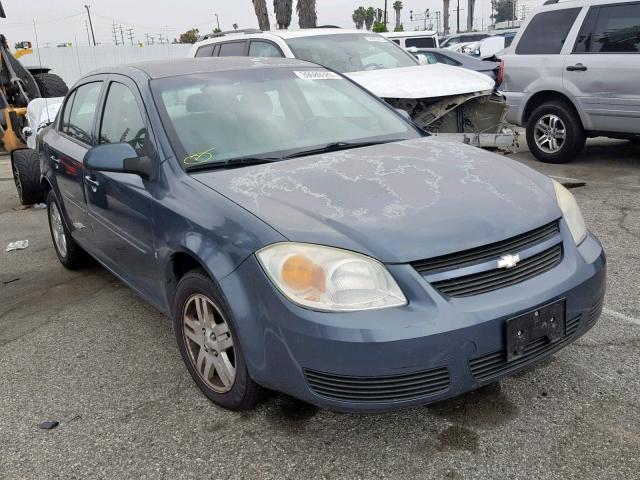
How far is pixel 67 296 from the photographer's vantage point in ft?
14.7

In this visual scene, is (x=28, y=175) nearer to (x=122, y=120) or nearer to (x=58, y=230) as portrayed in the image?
(x=58, y=230)

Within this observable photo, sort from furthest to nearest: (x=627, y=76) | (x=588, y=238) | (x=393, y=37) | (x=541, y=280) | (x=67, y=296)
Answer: (x=393, y=37) < (x=627, y=76) < (x=67, y=296) < (x=588, y=238) < (x=541, y=280)

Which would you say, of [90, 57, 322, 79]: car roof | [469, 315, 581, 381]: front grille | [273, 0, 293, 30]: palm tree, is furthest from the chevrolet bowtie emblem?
[273, 0, 293, 30]: palm tree

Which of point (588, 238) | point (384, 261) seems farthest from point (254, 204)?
point (588, 238)

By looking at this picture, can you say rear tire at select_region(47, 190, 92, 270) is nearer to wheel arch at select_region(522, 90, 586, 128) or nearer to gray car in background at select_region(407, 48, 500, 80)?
wheel arch at select_region(522, 90, 586, 128)

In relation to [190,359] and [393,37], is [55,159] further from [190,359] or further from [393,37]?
[393,37]

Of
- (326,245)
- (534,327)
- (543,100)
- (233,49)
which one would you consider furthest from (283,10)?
(534,327)

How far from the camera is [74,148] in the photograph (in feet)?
13.9

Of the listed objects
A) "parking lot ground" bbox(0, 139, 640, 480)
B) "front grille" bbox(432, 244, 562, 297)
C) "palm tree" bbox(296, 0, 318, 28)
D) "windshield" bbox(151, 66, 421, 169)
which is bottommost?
"parking lot ground" bbox(0, 139, 640, 480)

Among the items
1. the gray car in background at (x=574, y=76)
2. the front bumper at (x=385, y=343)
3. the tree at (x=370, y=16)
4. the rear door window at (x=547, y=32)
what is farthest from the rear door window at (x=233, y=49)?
the tree at (x=370, y=16)

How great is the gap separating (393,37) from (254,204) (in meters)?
13.3

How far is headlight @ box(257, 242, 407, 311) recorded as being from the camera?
2264 millimetres

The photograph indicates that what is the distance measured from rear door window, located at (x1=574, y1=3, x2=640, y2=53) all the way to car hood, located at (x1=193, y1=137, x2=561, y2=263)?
470 cm

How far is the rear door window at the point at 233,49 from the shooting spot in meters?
8.20
